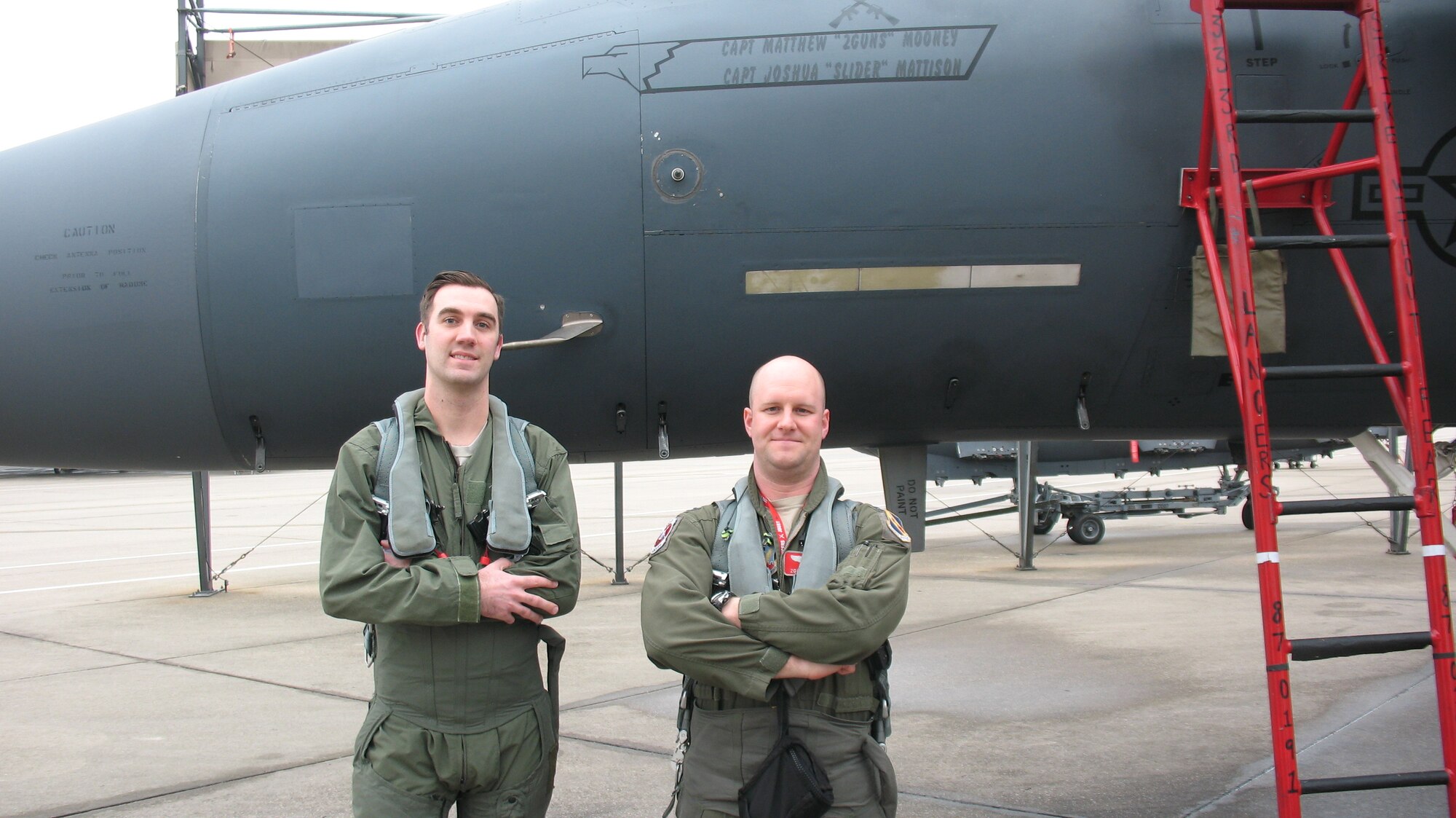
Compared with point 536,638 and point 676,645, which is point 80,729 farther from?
point 676,645

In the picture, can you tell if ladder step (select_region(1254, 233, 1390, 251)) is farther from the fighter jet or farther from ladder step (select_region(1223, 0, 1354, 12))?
ladder step (select_region(1223, 0, 1354, 12))

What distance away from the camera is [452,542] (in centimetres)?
286

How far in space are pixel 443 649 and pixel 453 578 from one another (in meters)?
0.23

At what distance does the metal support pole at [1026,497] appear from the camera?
1149 cm

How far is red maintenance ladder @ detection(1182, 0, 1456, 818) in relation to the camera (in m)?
3.07

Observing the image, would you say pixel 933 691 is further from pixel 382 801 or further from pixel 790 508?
pixel 382 801

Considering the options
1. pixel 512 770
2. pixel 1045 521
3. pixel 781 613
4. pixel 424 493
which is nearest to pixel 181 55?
pixel 424 493

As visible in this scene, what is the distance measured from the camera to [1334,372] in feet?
10.7

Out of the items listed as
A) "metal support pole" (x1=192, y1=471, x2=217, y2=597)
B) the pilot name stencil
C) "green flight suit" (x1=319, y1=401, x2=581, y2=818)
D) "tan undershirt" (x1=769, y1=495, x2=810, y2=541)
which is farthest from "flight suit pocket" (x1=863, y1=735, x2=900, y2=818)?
"metal support pole" (x1=192, y1=471, x2=217, y2=597)

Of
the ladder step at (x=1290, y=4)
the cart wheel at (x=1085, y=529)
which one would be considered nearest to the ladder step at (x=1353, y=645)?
the ladder step at (x=1290, y=4)

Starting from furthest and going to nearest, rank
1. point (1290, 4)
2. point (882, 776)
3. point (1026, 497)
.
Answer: point (1026, 497)
point (1290, 4)
point (882, 776)

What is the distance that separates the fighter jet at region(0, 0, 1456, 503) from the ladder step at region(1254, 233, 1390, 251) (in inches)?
19.9

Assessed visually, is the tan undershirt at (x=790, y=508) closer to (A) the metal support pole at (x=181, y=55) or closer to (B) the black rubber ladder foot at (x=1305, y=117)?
(B) the black rubber ladder foot at (x=1305, y=117)

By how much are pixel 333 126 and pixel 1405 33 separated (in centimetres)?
376
